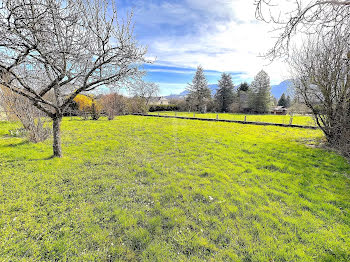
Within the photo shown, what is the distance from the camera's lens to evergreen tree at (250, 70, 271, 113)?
93.0 ft

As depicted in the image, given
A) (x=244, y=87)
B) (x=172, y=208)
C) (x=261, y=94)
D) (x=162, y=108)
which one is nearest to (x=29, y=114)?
(x=172, y=208)

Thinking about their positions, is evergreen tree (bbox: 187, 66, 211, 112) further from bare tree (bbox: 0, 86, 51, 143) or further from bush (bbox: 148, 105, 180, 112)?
bare tree (bbox: 0, 86, 51, 143)

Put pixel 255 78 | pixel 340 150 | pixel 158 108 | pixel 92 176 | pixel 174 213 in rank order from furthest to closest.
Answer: pixel 158 108, pixel 255 78, pixel 340 150, pixel 92 176, pixel 174 213

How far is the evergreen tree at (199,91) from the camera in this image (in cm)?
3203

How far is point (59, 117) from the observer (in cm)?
475

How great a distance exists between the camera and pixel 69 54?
3.40m

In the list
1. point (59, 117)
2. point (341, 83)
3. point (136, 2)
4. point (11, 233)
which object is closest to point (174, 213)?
point (11, 233)

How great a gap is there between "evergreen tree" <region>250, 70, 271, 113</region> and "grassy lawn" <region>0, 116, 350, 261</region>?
2681 cm

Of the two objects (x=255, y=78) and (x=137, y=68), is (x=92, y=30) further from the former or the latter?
(x=255, y=78)

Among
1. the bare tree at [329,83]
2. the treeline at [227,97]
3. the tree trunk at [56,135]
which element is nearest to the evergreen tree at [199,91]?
the treeline at [227,97]

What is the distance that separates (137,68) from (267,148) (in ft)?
20.3

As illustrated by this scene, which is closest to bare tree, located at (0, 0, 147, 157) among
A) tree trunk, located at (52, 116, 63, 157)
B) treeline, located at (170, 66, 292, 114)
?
tree trunk, located at (52, 116, 63, 157)

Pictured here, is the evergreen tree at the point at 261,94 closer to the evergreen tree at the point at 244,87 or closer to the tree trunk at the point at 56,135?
the evergreen tree at the point at 244,87

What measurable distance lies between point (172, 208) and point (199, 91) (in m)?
32.0
